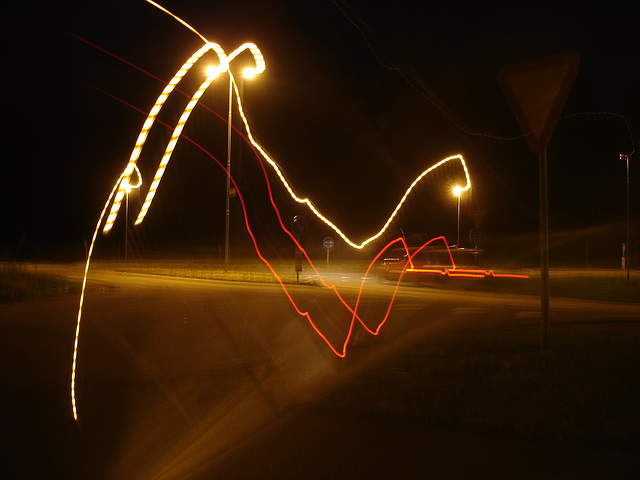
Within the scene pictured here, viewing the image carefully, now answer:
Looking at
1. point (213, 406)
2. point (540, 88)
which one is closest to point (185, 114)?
point (540, 88)

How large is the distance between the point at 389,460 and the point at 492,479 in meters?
0.76

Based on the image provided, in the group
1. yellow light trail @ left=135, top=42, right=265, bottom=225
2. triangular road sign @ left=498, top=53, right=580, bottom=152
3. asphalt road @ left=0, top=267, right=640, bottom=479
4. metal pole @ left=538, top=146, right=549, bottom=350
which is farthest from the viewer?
yellow light trail @ left=135, top=42, right=265, bottom=225

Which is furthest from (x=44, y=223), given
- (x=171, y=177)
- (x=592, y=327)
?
(x=592, y=327)

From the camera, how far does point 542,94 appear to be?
8250mm

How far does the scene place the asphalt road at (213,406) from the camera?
4547mm

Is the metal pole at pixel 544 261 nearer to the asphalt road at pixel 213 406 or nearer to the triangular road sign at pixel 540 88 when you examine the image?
the triangular road sign at pixel 540 88

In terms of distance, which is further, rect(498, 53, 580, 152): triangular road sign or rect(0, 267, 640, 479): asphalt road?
rect(498, 53, 580, 152): triangular road sign

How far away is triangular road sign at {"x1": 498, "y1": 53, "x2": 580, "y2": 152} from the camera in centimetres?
795

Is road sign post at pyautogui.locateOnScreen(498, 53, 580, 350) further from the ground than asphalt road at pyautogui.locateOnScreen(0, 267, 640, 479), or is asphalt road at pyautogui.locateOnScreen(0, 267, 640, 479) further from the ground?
road sign post at pyautogui.locateOnScreen(498, 53, 580, 350)

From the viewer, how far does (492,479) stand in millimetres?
4301

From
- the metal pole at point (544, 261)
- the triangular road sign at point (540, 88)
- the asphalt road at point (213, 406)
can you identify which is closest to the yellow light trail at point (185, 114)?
the asphalt road at point (213, 406)

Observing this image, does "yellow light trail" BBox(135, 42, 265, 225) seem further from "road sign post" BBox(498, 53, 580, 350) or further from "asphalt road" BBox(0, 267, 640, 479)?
"road sign post" BBox(498, 53, 580, 350)

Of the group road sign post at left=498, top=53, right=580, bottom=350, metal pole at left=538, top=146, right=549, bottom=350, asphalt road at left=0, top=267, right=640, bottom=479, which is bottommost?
asphalt road at left=0, top=267, right=640, bottom=479

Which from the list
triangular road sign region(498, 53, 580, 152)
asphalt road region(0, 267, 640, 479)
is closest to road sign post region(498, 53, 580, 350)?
triangular road sign region(498, 53, 580, 152)
